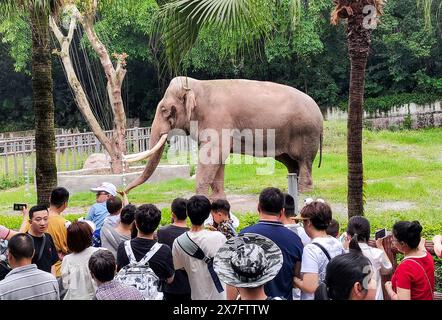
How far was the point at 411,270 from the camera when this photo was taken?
3654 mm

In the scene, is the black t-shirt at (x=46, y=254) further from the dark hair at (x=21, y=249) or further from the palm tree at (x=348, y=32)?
the palm tree at (x=348, y=32)

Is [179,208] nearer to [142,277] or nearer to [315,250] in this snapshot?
[142,277]

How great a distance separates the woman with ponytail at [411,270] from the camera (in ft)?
12.0

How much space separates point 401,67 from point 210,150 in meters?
17.2

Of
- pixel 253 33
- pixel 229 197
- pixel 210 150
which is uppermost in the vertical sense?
pixel 253 33

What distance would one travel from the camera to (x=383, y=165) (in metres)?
14.7

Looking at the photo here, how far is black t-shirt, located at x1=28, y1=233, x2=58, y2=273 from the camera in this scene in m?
4.47

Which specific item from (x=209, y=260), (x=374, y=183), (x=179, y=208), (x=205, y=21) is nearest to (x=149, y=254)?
(x=209, y=260)

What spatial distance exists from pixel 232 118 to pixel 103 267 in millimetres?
6699

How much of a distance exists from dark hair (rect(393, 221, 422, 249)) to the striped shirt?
6.50 feet

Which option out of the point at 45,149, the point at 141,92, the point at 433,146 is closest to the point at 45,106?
the point at 45,149

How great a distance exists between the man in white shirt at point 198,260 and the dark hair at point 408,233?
3.52 ft

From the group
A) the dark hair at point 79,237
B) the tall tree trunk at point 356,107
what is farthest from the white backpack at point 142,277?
the tall tree trunk at point 356,107

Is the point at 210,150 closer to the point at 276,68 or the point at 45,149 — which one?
the point at 45,149
